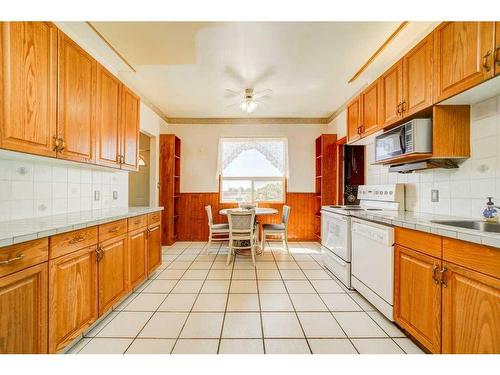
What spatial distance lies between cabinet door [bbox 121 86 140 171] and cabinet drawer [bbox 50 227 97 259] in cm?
105

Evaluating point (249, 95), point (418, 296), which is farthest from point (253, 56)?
point (418, 296)

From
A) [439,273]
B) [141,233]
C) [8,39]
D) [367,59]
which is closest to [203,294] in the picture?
[141,233]

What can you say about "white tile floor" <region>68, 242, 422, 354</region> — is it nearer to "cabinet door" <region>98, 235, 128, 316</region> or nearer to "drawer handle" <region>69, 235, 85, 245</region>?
"cabinet door" <region>98, 235, 128, 316</region>

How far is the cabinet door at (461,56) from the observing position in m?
1.28

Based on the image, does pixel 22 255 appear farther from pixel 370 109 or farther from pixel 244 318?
pixel 370 109

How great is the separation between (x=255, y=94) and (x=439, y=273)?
3142 mm

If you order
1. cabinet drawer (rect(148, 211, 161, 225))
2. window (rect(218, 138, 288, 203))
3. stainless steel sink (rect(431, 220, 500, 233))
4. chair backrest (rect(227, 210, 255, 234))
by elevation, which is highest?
window (rect(218, 138, 288, 203))

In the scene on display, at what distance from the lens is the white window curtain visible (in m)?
4.78

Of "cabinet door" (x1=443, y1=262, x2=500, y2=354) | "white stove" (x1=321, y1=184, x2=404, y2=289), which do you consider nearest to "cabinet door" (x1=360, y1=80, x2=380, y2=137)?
"white stove" (x1=321, y1=184, x2=404, y2=289)

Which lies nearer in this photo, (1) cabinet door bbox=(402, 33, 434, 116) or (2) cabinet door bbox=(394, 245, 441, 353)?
(2) cabinet door bbox=(394, 245, 441, 353)

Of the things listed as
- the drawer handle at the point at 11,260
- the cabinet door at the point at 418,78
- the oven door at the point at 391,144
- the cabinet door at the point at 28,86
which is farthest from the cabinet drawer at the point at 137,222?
the cabinet door at the point at 418,78

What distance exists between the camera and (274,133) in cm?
482

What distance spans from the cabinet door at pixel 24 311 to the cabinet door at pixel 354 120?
3106 millimetres

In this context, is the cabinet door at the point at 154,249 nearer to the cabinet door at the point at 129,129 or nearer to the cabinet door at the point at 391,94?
the cabinet door at the point at 129,129
